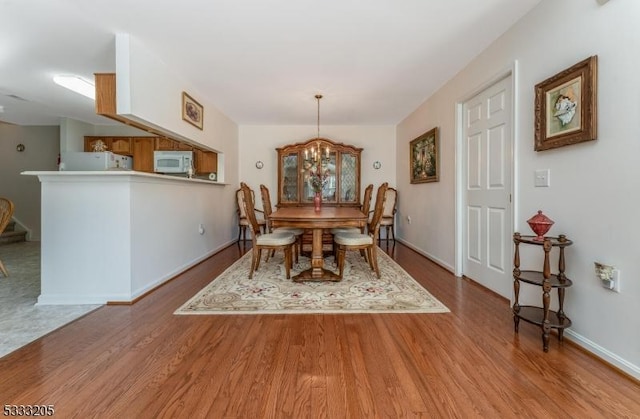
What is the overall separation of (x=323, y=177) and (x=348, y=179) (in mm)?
480

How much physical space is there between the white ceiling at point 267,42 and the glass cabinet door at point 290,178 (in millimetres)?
1488

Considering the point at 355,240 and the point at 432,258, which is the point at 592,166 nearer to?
the point at 355,240

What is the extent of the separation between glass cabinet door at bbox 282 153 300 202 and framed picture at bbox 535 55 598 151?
3.98 meters

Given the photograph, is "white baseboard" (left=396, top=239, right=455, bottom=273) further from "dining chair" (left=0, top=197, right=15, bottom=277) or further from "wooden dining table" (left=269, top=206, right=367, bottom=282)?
"dining chair" (left=0, top=197, right=15, bottom=277)

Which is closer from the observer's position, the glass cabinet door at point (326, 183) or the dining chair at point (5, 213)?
the dining chair at point (5, 213)

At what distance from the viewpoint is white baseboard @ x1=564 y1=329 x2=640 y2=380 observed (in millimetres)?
1434

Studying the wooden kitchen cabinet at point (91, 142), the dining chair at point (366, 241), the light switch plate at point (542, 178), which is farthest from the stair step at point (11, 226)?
the light switch plate at point (542, 178)

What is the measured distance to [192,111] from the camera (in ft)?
12.1

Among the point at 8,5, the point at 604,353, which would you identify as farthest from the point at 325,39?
the point at 604,353

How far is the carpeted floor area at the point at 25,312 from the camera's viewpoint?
1.88 m

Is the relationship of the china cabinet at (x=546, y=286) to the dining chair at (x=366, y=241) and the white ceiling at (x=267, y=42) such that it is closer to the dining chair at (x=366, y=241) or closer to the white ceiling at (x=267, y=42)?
the dining chair at (x=366, y=241)

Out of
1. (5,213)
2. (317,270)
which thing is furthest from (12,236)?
(317,270)

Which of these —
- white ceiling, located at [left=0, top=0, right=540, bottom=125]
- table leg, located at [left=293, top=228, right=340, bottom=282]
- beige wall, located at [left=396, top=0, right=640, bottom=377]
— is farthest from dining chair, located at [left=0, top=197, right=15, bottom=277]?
beige wall, located at [left=396, top=0, right=640, bottom=377]

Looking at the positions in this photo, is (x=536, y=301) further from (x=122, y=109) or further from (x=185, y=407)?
(x=122, y=109)
